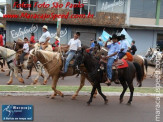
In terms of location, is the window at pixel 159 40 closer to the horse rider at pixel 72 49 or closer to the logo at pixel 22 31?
the logo at pixel 22 31

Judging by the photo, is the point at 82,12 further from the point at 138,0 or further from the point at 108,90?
the point at 108,90

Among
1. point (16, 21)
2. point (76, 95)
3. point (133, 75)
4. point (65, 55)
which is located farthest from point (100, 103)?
point (16, 21)

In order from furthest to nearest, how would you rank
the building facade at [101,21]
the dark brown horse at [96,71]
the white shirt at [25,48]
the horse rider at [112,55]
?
1. the building facade at [101,21]
2. the white shirt at [25,48]
3. the horse rider at [112,55]
4. the dark brown horse at [96,71]

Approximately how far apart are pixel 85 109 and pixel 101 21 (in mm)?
16661

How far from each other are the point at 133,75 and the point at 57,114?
335 cm

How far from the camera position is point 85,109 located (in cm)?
698

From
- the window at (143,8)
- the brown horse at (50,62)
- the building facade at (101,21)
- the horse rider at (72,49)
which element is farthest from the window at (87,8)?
the brown horse at (50,62)

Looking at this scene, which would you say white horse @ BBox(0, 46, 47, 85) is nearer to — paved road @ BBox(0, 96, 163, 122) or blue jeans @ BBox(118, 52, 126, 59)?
paved road @ BBox(0, 96, 163, 122)

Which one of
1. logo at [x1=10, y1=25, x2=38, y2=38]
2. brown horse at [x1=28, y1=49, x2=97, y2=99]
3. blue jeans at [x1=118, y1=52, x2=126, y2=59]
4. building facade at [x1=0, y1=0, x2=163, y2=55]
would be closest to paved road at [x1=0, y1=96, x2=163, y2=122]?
brown horse at [x1=28, y1=49, x2=97, y2=99]

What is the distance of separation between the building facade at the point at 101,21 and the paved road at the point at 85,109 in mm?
14295

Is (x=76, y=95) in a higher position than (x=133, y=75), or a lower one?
lower

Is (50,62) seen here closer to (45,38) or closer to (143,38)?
(45,38)

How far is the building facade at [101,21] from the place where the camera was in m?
20.9

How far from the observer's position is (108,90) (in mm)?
9227
